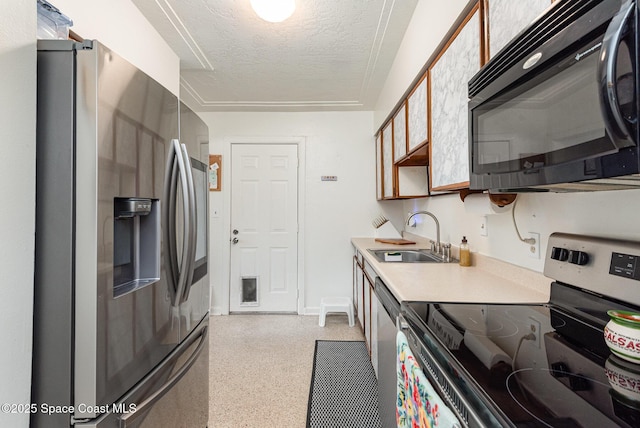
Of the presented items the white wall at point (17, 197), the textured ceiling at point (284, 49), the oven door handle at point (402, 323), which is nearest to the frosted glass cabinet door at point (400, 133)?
the textured ceiling at point (284, 49)

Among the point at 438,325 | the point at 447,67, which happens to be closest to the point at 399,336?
the point at 438,325

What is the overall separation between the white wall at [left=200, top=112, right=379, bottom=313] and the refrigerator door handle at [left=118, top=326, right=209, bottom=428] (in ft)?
7.31

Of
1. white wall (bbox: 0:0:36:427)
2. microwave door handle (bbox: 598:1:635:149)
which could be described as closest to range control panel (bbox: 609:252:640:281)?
microwave door handle (bbox: 598:1:635:149)

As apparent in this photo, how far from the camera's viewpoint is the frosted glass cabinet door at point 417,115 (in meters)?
1.78

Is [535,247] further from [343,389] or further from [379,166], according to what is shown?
[379,166]

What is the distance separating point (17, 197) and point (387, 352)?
147 centimetres

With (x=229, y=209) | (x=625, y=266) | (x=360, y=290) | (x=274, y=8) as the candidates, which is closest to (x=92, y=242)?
(x=625, y=266)

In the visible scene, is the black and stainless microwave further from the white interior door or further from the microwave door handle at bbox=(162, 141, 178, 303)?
the white interior door

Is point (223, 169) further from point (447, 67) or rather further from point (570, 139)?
point (570, 139)

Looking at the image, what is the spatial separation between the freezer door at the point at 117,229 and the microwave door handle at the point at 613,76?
44.1 inches

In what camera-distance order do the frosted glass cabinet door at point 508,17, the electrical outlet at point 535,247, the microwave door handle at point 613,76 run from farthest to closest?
the electrical outlet at point 535,247
the frosted glass cabinet door at point 508,17
the microwave door handle at point 613,76

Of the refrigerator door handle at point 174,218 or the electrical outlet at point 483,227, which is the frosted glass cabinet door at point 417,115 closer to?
the electrical outlet at point 483,227

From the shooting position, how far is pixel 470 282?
4.65 ft

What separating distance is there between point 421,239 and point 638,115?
2518 mm
